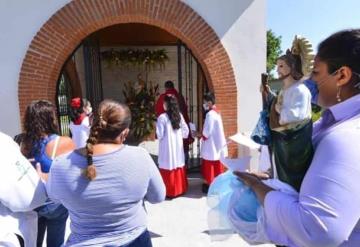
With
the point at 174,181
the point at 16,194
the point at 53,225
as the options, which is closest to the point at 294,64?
the point at 16,194

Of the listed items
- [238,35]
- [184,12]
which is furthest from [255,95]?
[184,12]

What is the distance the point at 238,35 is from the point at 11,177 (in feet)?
14.9

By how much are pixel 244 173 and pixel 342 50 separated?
589 mm

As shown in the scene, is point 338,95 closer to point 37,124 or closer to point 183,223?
point 37,124

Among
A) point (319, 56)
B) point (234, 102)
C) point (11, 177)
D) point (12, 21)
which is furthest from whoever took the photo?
point (234, 102)

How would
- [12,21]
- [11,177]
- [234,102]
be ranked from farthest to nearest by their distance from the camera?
[234,102]
[12,21]
[11,177]

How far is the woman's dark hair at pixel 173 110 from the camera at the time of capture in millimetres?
5195

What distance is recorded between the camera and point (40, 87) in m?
5.46

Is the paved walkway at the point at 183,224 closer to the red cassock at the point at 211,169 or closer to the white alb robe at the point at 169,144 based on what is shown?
the red cassock at the point at 211,169

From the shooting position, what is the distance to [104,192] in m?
1.74

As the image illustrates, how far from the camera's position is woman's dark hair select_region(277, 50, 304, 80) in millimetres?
1416

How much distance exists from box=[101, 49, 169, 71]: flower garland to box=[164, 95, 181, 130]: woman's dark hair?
5.39 meters

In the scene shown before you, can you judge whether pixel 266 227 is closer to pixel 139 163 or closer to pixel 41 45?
pixel 139 163

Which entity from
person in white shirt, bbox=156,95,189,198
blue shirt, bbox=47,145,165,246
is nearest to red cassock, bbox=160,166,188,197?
A: person in white shirt, bbox=156,95,189,198
